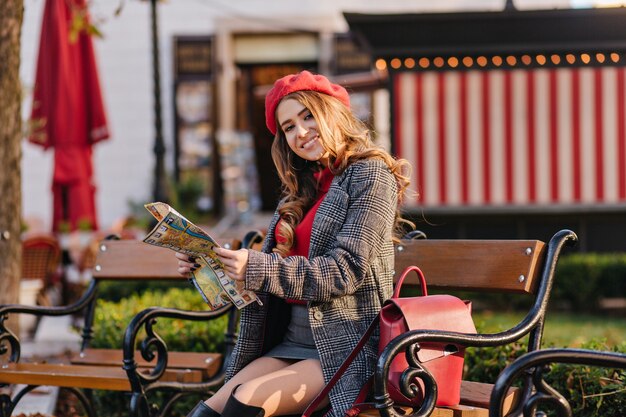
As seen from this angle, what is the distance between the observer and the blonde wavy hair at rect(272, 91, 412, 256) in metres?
3.64

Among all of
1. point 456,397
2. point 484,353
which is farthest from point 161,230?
point 484,353

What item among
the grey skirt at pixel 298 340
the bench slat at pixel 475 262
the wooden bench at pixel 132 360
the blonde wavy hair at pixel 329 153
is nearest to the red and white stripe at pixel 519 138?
the wooden bench at pixel 132 360

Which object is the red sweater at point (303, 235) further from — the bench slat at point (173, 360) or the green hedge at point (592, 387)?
the bench slat at point (173, 360)

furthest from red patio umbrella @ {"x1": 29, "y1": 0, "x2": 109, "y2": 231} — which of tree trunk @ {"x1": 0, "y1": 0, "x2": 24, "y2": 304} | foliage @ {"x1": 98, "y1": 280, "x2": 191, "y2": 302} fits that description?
tree trunk @ {"x1": 0, "y1": 0, "x2": 24, "y2": 304}

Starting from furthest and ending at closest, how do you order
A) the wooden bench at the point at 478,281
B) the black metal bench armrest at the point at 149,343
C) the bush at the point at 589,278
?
the bush at the point at 589,278 → the black metal bench armrest at the point at 149,343 → the wooden bench at the point at 478,281

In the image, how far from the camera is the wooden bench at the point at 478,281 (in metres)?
3.12

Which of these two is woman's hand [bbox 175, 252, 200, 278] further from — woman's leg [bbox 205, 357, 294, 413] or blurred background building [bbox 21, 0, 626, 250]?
blurred background building [bbox 21, 0, 626, 250]

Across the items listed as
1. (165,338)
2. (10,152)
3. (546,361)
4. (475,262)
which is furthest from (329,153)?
(10,152)

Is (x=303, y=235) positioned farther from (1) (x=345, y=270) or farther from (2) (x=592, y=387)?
(2) (x=592, y=387)

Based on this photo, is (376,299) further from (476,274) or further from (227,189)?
(227,189)

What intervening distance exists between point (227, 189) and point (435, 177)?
7.06 metres

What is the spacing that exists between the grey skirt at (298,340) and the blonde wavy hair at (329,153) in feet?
0.70

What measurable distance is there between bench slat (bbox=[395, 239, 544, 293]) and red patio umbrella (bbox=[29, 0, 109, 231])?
6420 millimetres

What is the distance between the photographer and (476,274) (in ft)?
13.1
